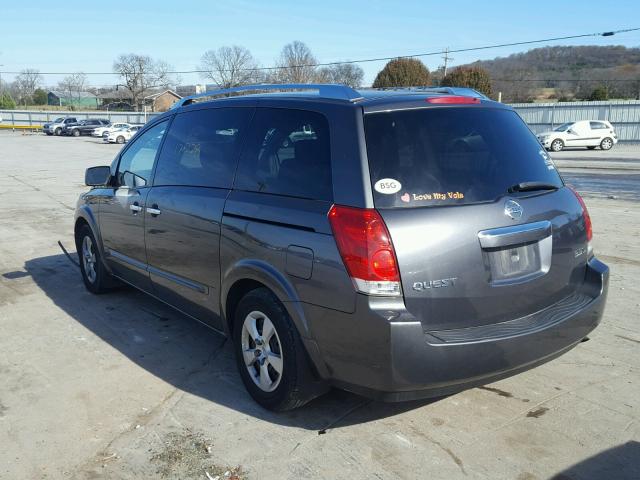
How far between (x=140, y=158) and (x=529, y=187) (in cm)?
337

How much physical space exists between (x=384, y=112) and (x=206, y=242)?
1.55m

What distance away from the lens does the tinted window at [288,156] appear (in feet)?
10.8

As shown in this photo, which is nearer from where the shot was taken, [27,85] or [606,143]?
[606,143]

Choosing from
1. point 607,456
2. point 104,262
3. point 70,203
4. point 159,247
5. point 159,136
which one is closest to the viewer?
point 607,456

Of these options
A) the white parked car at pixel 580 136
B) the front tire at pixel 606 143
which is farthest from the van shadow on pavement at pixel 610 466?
the front tire at pixel 606 143

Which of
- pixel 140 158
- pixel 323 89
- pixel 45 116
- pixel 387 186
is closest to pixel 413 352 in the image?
pixel 387 186

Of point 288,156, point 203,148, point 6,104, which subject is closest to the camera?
point 288,156

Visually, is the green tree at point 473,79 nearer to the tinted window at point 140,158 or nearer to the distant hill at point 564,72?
the distant hill at point 564,72

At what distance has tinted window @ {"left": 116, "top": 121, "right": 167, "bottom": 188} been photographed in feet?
16.4

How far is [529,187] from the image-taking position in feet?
11.3

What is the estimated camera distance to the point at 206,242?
4.02 metres

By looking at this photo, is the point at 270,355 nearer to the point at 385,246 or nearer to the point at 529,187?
the point at 385,246

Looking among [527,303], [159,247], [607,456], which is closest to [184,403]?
[159,247]

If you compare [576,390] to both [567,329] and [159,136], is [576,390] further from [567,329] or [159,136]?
[159,136]
